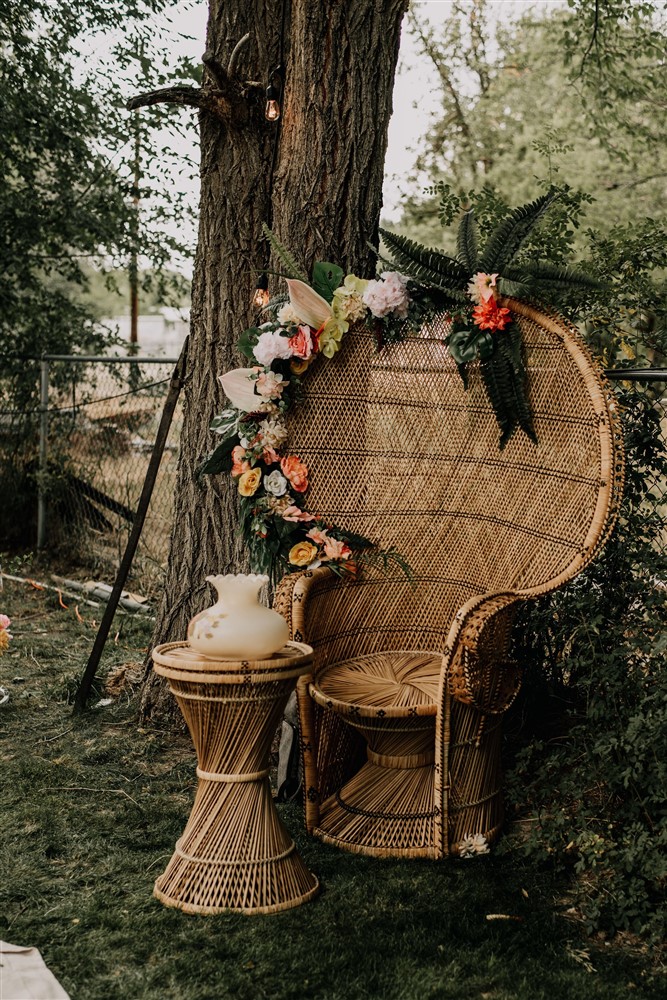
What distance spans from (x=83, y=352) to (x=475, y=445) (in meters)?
5.10

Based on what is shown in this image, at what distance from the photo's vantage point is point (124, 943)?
7.77ft

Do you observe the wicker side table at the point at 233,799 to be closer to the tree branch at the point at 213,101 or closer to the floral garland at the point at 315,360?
the floral garland at the point at 315,360

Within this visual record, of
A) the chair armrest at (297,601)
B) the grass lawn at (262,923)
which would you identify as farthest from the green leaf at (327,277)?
the grass lawn at (262,923)

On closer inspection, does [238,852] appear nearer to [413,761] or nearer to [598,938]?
[413,761]

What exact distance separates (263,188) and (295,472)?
122cm

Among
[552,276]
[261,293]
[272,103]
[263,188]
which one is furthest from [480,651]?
[272,103]

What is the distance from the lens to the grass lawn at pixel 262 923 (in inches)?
87.4

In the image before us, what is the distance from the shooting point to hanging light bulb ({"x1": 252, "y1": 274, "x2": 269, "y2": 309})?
3.74 meters

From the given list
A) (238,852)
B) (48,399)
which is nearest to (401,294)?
(238,852)

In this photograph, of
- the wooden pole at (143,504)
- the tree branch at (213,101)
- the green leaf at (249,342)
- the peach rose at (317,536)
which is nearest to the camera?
the peach rose at (317,536)

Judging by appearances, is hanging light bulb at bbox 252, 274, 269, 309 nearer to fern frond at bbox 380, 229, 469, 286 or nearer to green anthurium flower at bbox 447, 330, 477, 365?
fern frond at bbox 380, 229, 469, 286

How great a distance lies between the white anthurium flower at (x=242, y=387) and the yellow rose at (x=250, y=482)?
213 millimetres

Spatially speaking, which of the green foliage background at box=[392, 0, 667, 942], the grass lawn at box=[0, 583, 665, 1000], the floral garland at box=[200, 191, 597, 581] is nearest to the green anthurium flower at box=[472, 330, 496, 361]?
the floral garland at box=[200, 191, 597, 581]

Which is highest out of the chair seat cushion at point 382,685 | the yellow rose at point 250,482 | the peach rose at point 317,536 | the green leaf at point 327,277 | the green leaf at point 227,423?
the green leaf at point 327,277
